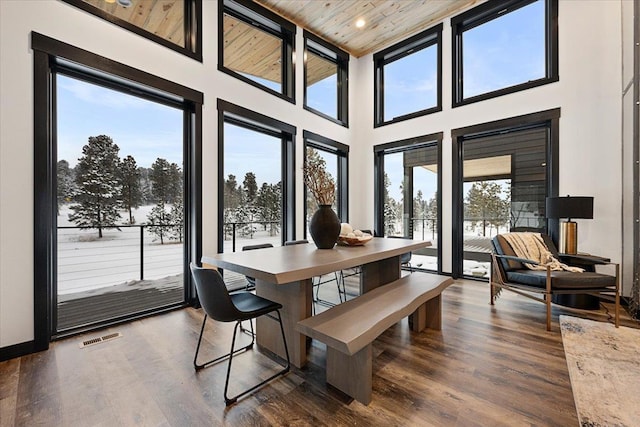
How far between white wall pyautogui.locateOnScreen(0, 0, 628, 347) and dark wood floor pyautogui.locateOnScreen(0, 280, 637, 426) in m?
0.73

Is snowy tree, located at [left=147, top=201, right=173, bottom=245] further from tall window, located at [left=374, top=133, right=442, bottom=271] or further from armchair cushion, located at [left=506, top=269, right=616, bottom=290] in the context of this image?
armchair cushion, located at [left=506, top=269, right=616, bottom=290]

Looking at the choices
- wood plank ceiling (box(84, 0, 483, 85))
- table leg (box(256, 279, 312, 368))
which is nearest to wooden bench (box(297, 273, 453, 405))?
table leg (box(256, 279, 312, 368))

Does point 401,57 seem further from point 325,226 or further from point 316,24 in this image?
point 325,226

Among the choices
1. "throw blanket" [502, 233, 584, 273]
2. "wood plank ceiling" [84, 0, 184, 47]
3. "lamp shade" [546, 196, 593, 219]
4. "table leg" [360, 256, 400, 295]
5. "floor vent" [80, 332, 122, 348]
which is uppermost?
"wood plank ceiling" [84, 0, 184, 47]

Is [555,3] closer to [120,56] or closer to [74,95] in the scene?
[120,56]

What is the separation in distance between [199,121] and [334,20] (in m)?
2.89

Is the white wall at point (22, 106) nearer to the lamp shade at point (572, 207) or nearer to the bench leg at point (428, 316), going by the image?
the bench leg at point (428, 316)

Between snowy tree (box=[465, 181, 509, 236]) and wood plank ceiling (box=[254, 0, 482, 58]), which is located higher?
wood plank ceiling (box=[254, 0, 482, 58])

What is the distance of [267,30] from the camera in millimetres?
4422

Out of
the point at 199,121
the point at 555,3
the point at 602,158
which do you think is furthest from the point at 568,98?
the point at 199,121

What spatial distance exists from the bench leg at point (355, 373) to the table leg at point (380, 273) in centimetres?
144

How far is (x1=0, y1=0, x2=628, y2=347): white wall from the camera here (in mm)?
2207

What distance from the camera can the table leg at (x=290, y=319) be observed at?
2.09 meters

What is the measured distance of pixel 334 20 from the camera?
15.2ft
